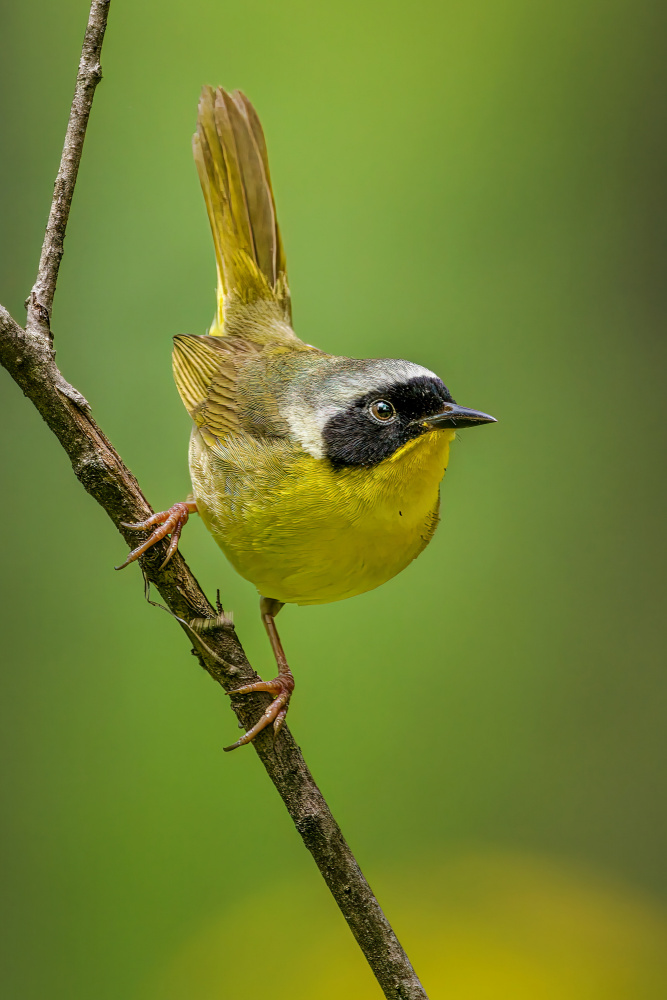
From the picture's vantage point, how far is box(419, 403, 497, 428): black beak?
1.95m

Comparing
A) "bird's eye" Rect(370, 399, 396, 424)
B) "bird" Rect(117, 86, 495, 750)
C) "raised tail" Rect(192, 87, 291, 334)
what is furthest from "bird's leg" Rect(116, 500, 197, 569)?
"raised tail" Rect(192, 87, 291, 334)

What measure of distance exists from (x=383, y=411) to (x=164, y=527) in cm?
58

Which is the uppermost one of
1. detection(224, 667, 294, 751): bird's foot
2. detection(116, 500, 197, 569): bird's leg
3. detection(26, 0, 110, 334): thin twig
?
detection(26, 0, 110, 334): thin twig

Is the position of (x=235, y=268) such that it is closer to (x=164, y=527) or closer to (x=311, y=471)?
(x=311, y=471)

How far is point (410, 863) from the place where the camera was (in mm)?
3666

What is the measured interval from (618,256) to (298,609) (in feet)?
7.57

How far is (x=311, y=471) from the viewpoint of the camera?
2137 millimetres

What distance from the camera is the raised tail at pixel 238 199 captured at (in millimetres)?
2830

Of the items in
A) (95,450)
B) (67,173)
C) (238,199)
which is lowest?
(95,450)

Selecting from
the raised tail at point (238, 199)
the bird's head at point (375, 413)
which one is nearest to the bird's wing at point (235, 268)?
the raised tail at point (238, 199)

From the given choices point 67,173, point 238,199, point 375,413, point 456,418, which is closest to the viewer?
point 67,173

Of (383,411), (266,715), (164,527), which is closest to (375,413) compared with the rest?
(383,411)

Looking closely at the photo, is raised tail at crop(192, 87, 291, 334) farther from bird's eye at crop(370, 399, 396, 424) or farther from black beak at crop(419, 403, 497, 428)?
black beak at crop(419, 403, 497, 428)

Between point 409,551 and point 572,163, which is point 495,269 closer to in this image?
point 572,163
